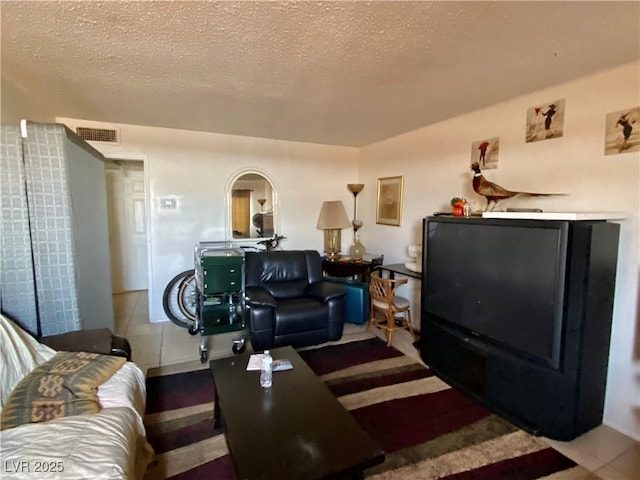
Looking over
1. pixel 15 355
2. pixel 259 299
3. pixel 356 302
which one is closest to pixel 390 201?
pixel 356 302

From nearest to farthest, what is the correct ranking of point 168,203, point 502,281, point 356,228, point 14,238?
point 14,238 < point 502,281 < point 168,203 < point 356,228

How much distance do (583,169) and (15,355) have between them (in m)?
3.59

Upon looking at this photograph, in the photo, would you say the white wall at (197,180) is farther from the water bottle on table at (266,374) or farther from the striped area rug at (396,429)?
the water bottle on table at (266,374)

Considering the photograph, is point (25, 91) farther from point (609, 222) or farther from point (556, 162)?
point (609, 222)

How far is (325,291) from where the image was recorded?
3.44 meters


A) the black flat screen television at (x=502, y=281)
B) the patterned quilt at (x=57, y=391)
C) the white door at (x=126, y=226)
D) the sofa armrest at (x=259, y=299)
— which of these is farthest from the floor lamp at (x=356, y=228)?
the white door at (x=126, y=226)

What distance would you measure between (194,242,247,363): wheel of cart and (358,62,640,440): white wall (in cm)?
224

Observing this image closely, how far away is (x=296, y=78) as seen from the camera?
7.39 ft

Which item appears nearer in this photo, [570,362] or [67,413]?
[67,413]

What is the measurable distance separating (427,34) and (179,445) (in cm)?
267

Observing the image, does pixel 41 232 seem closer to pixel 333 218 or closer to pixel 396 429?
pixel 396 429

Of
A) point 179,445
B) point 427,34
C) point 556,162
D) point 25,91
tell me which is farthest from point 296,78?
point 179,445

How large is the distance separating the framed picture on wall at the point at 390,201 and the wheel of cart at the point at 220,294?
199 cm

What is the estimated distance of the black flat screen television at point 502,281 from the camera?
6.34ft
